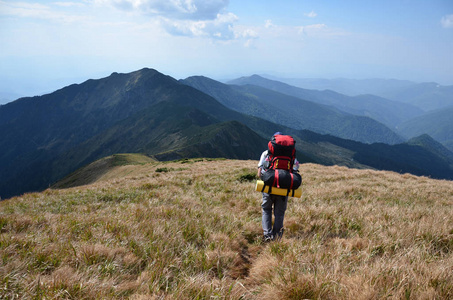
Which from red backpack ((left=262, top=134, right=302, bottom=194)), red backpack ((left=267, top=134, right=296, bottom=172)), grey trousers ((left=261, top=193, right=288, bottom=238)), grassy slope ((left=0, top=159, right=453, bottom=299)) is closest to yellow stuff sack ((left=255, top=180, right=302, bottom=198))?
red backpack ((left=262, top=134, right=302, bottom=194))

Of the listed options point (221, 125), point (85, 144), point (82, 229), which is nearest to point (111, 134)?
point (85, 144)

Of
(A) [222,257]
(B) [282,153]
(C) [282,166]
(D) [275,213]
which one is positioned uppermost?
(B) [282,153]

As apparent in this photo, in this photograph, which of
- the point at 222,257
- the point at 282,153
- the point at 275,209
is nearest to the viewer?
the point at 222,257

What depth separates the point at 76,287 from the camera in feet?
8.17

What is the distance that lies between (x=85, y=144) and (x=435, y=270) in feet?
701

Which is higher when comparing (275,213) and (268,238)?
(275,213)

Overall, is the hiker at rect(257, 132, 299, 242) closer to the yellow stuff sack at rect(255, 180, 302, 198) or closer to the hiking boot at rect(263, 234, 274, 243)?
the hiking boot at rect(263, 234, 274, 243)

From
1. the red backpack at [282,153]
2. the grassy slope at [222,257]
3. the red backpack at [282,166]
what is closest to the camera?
the grassy slope at [222,257]

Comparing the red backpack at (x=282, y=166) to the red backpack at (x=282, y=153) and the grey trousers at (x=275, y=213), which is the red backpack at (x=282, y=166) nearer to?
the red backpack at (x=282, y=153)

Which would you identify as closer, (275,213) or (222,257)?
(222,257)

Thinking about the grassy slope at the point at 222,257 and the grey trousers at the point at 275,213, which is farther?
the grey trousers at the point at 275,213

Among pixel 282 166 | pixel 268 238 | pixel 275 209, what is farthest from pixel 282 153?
pixel 268 238

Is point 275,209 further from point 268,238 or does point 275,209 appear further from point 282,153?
point 282,153

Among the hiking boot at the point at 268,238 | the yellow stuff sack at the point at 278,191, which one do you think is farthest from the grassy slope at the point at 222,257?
the yellow stuff sack at the point at 278,191
